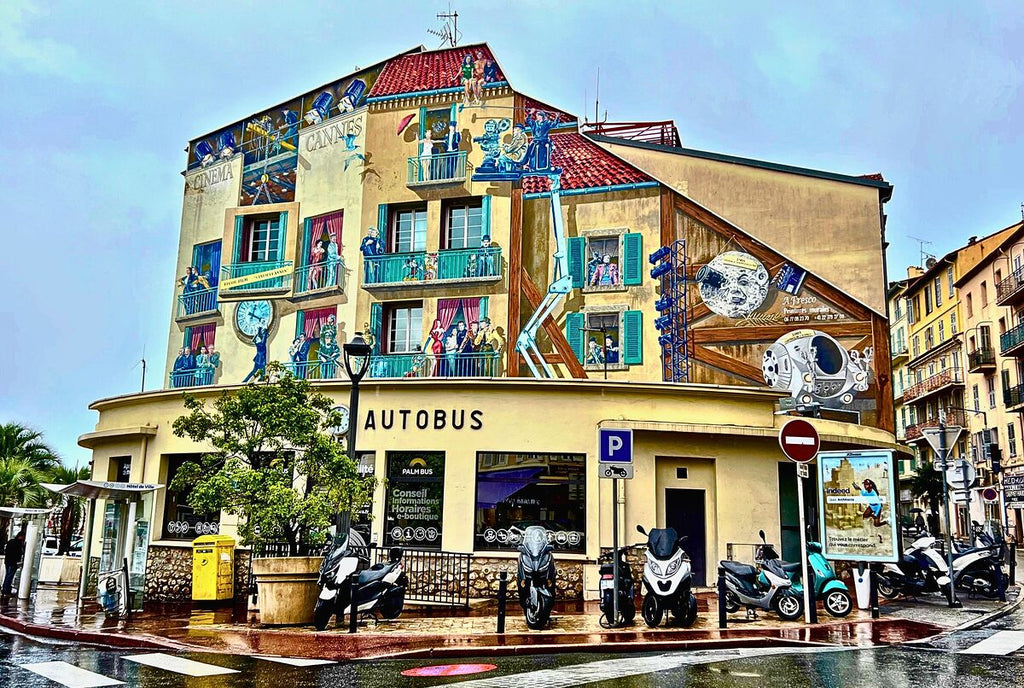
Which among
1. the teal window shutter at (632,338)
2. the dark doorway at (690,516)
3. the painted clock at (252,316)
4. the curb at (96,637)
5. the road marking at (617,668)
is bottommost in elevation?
the curb at (96,637)

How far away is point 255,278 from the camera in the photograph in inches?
1128

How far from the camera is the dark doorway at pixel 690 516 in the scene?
18656 millimetres

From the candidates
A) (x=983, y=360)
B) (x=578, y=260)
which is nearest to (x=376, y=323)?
(x=578, y=260)

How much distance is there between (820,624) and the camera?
12828 millimetres

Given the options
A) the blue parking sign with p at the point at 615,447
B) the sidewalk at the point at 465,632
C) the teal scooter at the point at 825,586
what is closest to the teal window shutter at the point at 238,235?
the sidewalk at the point at 465,632

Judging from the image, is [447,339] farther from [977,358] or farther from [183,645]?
[977,358]

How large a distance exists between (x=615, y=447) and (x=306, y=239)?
1774cm

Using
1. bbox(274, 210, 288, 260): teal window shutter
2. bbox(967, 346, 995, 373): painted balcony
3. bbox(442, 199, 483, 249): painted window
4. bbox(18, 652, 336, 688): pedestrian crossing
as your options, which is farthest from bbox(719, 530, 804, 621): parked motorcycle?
bbox(967, 346, 995, 373): painted balcony

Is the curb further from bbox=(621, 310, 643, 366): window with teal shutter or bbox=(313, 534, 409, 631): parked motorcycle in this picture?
bbox=(621, 310, 643, 366): window with teal shutter

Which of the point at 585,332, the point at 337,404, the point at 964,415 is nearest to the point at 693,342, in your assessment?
the point at 585,332

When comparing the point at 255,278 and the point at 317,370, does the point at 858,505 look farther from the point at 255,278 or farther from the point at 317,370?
the point at 255,278

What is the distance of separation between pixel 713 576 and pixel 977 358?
4053 cm

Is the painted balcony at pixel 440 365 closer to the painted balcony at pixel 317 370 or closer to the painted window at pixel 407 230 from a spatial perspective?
the painted balcony at pixel 317 370

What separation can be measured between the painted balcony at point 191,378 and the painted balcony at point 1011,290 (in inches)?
1531
